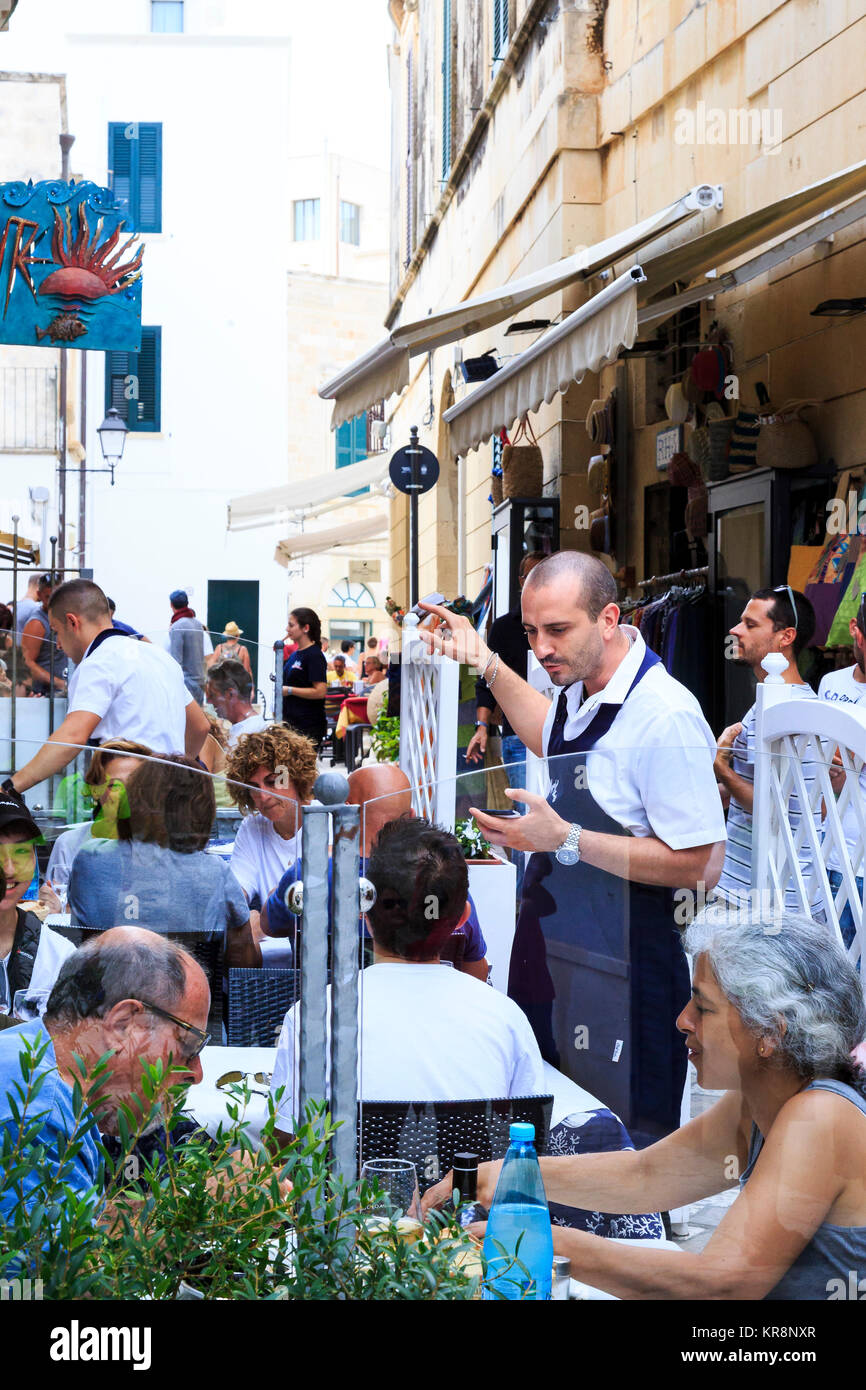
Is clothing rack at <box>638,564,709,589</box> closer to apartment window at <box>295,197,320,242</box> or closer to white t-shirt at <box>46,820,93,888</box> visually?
white t-shirt at <box>46,820,93,888</box>

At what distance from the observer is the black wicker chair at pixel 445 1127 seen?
2.34 m

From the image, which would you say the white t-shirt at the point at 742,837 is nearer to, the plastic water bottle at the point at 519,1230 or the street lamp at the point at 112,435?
the plastic water bottle at the point at 519,1230

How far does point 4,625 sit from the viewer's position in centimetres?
941

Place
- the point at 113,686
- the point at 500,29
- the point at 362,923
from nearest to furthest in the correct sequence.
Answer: the point at 362,923
the point at 113,686
the point at 500,29

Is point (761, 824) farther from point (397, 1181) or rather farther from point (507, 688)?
point (507, 688)

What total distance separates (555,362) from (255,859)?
5451 mm

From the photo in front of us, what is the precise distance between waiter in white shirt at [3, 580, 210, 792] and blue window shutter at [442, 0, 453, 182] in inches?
526

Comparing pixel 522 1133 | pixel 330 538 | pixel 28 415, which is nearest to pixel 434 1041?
pixel 522 1133

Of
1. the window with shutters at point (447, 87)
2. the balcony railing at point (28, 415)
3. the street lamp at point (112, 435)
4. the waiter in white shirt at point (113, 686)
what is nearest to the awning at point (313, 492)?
the street lamp at point (112, 435)

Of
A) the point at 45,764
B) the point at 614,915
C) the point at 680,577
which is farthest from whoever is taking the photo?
the point at 680,577

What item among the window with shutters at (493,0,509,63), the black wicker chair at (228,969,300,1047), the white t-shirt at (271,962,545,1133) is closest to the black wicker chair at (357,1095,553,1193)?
the white t-shirt at (271,962,545,1133)

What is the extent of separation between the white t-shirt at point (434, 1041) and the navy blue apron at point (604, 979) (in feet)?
0.16

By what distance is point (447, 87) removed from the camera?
59.9ft
